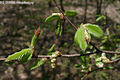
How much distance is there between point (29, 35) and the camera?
3195 millimetres

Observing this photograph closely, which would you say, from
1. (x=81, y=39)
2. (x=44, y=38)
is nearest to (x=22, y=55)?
(x=81, y=39)

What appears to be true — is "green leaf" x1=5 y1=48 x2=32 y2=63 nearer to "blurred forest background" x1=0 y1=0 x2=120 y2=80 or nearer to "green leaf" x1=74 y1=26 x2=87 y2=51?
"green leaf" x1=74 y1=26 x2=87 y2=51

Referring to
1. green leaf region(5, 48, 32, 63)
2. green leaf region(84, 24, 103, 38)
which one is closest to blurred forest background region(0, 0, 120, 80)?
green leaf region(84, 24, 103, 38)

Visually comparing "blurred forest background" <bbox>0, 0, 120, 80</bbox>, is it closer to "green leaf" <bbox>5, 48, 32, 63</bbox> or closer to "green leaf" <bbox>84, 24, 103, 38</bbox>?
"green leaf" <bbox>84, 24, 103, 38</bbox>

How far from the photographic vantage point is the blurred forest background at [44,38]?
7.72 feet

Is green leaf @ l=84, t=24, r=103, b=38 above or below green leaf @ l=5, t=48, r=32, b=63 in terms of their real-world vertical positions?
above

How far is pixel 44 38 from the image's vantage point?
3.21m

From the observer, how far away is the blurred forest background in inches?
92.6

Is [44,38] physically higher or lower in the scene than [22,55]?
lower

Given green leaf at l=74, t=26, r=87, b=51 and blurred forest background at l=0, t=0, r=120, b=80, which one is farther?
blurred forest background at l=0, t=0, r=120, b=80

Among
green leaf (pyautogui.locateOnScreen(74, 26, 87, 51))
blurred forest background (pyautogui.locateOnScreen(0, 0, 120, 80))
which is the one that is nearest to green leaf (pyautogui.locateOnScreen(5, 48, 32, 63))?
green leaf (pyautogui.locateOnScreen(74, 26, 87, 51))

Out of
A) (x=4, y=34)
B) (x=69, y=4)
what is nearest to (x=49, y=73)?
(x=4, y=34)

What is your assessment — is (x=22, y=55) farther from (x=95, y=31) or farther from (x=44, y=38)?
(x=44, y=38)

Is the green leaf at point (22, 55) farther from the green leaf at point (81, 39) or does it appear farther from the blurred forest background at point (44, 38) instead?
the blurred forest background at point (44, 38)
